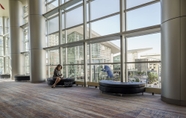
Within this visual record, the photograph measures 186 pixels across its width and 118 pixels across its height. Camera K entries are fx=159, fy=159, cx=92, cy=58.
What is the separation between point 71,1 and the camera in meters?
8.68

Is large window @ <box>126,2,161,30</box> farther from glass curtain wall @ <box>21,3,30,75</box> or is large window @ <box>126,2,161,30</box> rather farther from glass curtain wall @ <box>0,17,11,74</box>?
glass curtain wall @ <box>0,17,11,74</box>

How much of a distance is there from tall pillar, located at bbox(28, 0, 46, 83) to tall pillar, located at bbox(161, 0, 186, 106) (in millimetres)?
8202

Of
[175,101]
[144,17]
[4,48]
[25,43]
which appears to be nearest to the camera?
[175,101]

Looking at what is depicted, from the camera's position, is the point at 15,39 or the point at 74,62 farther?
the point at 15,39

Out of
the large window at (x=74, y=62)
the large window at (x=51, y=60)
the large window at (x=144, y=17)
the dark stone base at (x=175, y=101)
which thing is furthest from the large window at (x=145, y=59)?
the large window at (x=51, y=60)

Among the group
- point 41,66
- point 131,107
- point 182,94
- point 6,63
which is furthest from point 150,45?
point 6,63

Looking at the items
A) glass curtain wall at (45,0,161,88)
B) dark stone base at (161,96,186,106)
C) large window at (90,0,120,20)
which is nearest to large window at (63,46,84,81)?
glass curtain wall at (45,0,161,88)

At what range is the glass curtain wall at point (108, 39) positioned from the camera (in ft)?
19.0

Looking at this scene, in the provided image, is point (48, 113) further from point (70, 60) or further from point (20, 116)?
point (70, 60)

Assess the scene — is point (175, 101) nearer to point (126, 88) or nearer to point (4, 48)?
point (126, 88)

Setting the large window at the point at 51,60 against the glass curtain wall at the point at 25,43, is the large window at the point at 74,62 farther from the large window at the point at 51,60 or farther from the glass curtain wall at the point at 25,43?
the glass curtain wall at the point at 25,43

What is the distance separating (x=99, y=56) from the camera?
7.66 meters

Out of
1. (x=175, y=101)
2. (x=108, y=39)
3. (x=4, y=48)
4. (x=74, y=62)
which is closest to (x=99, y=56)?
(x=108, y=39)

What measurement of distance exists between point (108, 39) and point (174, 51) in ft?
10.9
